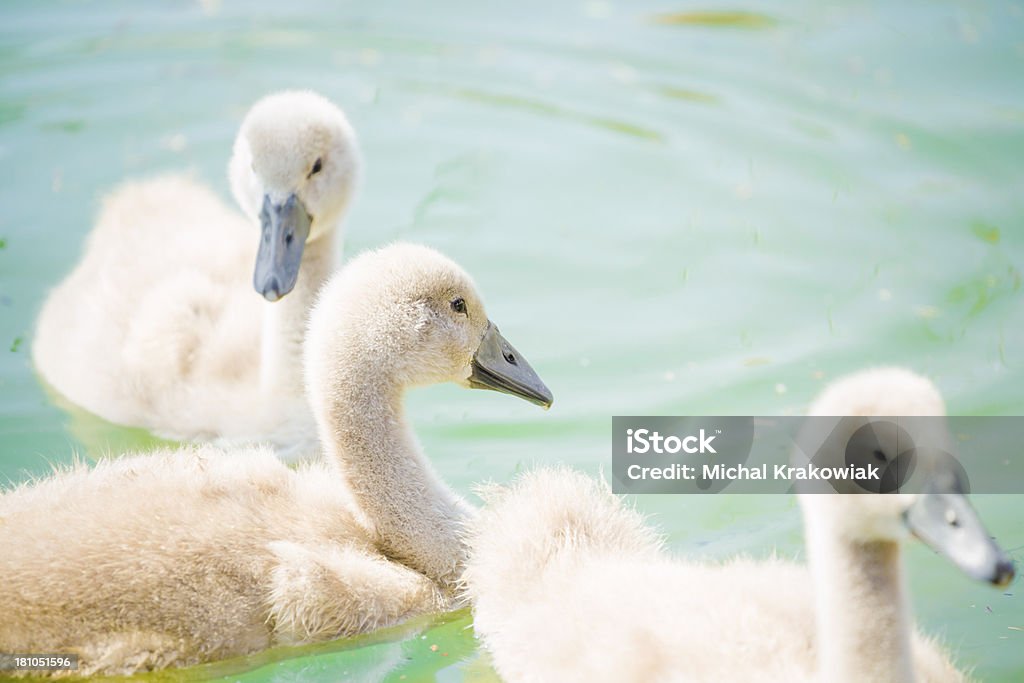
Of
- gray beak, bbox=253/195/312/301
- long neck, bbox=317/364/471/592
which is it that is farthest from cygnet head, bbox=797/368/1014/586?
gray beak, bbox=253/195/312/301

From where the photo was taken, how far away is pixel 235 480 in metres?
4.53

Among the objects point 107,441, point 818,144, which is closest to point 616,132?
point 818,144

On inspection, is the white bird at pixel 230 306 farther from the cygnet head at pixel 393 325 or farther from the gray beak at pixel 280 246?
the cygnet head at pixel 393 325

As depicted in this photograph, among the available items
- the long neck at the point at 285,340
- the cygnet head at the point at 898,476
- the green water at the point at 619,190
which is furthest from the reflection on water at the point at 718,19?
the cygnet head at the point at 898,476

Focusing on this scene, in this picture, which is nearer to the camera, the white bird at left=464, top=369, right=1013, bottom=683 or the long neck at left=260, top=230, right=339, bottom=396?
the white bird at left=464, top=369, right=1013, bottom=683

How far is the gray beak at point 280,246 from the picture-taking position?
5430mm

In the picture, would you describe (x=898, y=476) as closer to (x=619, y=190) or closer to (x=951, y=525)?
(x=951, y=525)

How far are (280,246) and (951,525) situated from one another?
2.93 m

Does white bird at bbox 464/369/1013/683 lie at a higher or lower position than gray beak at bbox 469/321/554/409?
lower

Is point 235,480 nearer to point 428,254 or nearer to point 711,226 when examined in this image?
point 428,254

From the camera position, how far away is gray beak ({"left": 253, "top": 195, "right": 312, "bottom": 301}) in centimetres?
543

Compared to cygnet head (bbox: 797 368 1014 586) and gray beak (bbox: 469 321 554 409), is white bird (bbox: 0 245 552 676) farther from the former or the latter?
cygnet head (bbox: 797 368 1014 586)

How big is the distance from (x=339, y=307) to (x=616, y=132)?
4.52 m

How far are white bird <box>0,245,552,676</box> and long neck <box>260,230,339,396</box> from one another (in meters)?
0.75
